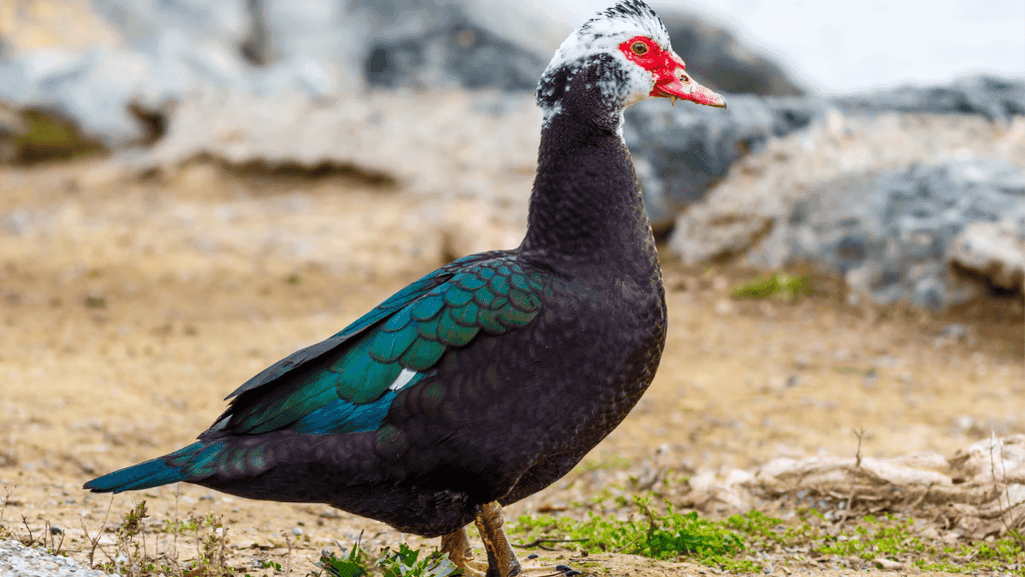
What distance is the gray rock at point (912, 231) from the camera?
8.22 metres

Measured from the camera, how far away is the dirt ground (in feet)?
16.0

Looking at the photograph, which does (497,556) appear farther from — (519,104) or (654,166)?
(519,104)

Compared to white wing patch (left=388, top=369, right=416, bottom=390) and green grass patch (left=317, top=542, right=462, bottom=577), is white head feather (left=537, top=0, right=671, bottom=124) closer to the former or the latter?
white wing patch (left=388, top=369, right=416, bottom=390)

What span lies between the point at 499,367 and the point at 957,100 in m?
9.34

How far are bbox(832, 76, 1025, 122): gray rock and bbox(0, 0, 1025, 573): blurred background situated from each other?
0.03 m

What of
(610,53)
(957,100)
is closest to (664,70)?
(610,53)

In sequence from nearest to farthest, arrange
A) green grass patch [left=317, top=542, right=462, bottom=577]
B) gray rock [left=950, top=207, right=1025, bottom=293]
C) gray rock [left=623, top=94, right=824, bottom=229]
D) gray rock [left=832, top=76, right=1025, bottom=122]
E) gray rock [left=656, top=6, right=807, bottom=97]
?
green grass patch [left=317, top=542, right=462, bottom=577]
gray rock [left=950, top=207, right=1025, bottom=293]
gray rock [left=832, top=76, right=1025, bottom=122]
gray rock [left=623, top=94, right=824, bottom=229]
gray rock [left=656, top=6, right=807, bottom=97]

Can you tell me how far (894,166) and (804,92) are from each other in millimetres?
6339

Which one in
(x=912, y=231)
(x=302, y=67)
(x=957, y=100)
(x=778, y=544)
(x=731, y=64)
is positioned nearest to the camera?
(x=778, y=544)

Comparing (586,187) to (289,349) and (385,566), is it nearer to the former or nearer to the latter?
(385,566)

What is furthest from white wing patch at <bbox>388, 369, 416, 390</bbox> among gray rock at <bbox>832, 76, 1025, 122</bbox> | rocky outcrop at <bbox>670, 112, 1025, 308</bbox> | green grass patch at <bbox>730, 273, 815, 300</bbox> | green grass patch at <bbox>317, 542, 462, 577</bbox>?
gray rock at <bbox>832, 76, 1025, 122</bbox>

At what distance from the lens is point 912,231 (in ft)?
28.6

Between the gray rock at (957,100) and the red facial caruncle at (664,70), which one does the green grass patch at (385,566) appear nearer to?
the red facial caruncle at (664,70)

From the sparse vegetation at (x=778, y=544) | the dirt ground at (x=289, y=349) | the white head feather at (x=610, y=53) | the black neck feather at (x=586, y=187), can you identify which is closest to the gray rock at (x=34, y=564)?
the dirt ground at (x=289, y=349)
